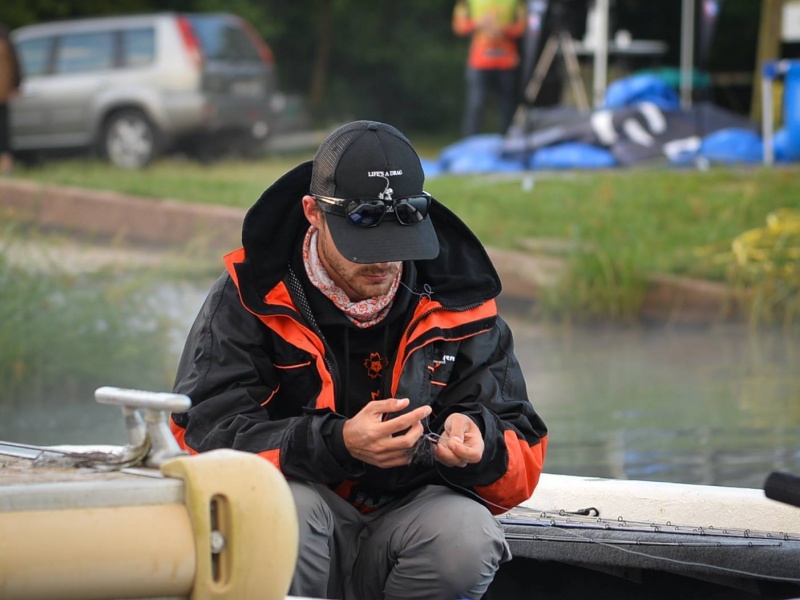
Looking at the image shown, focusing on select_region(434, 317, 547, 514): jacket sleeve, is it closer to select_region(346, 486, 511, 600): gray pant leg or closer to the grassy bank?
select_region(346, 486, 511, 600): gray pant leg

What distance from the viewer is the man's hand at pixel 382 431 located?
260 cm

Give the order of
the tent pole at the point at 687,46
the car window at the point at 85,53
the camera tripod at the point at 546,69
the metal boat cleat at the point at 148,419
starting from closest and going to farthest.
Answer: the metal boat cleat at the point at 148,419, the camera tripod at the point at 546,69, the tent pole at the point at 687,46, the car window at the point at 85,53

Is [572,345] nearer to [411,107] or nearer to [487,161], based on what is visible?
[487,161]

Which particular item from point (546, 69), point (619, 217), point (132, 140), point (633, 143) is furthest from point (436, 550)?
point (132, 140)

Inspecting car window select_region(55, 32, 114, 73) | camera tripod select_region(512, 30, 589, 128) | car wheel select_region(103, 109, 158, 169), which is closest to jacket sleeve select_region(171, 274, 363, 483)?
camera tripod select_region(512, 30, 589, 128)

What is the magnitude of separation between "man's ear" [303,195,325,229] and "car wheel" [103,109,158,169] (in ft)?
34.8

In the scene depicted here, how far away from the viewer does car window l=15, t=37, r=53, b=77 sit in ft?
44.7

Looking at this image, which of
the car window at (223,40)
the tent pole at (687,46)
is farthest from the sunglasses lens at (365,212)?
the car window at (223,40)

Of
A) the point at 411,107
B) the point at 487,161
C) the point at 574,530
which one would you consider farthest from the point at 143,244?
the point at 411,107

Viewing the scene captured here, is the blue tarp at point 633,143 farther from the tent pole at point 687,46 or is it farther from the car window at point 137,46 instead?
the car window at point 137,46

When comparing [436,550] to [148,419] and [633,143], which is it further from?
[633,143]

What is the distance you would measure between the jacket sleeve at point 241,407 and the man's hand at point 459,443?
20cm

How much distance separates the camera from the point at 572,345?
7.54 m

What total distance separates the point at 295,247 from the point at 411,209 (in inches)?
11.6
